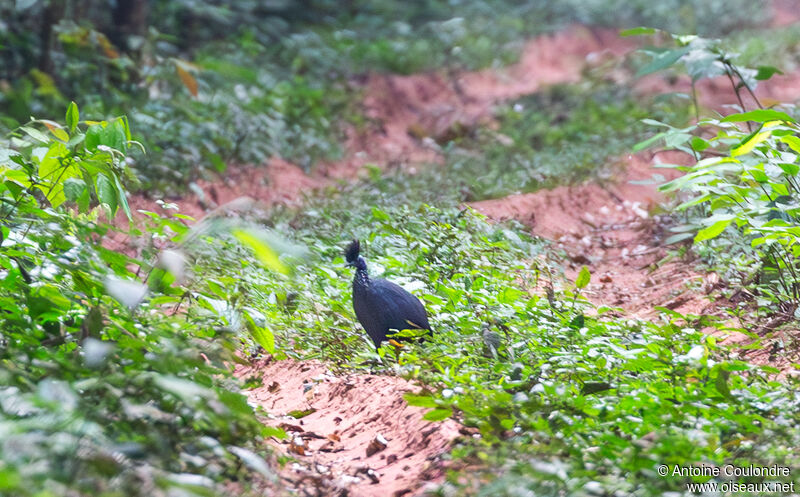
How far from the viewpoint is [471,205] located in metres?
5.77

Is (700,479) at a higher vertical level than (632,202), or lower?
higher

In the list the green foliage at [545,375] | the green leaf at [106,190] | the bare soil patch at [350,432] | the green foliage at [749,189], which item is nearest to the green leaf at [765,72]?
the green foliage at [749,189]

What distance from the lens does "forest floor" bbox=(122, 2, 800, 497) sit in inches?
105

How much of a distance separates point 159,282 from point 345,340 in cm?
141

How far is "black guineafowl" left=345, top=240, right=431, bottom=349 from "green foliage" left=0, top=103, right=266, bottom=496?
78cm

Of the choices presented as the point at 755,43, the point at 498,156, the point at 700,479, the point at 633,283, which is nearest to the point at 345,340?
the point at 700,479

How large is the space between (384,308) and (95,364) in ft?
5.40

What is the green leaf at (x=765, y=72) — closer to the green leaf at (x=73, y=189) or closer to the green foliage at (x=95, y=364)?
the green foliage at (x=95, y=364)

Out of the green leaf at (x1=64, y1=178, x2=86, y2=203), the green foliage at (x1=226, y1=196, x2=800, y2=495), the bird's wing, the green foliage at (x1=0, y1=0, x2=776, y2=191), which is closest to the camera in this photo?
the green foliage at (x1=226, y1=196, x2=800, y2=495)

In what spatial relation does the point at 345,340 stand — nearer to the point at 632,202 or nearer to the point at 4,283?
the point at 4,283

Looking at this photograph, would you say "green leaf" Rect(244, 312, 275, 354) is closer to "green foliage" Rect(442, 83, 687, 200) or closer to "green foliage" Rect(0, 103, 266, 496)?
"green foliage" Rect(0, 103, 266, 496)

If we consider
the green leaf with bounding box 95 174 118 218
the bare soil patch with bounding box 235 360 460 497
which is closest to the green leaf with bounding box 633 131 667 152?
the bare soil patch with bounding box 235 360 460 497

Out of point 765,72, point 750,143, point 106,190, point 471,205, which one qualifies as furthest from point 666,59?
point 106,190

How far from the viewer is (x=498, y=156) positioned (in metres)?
7.55
